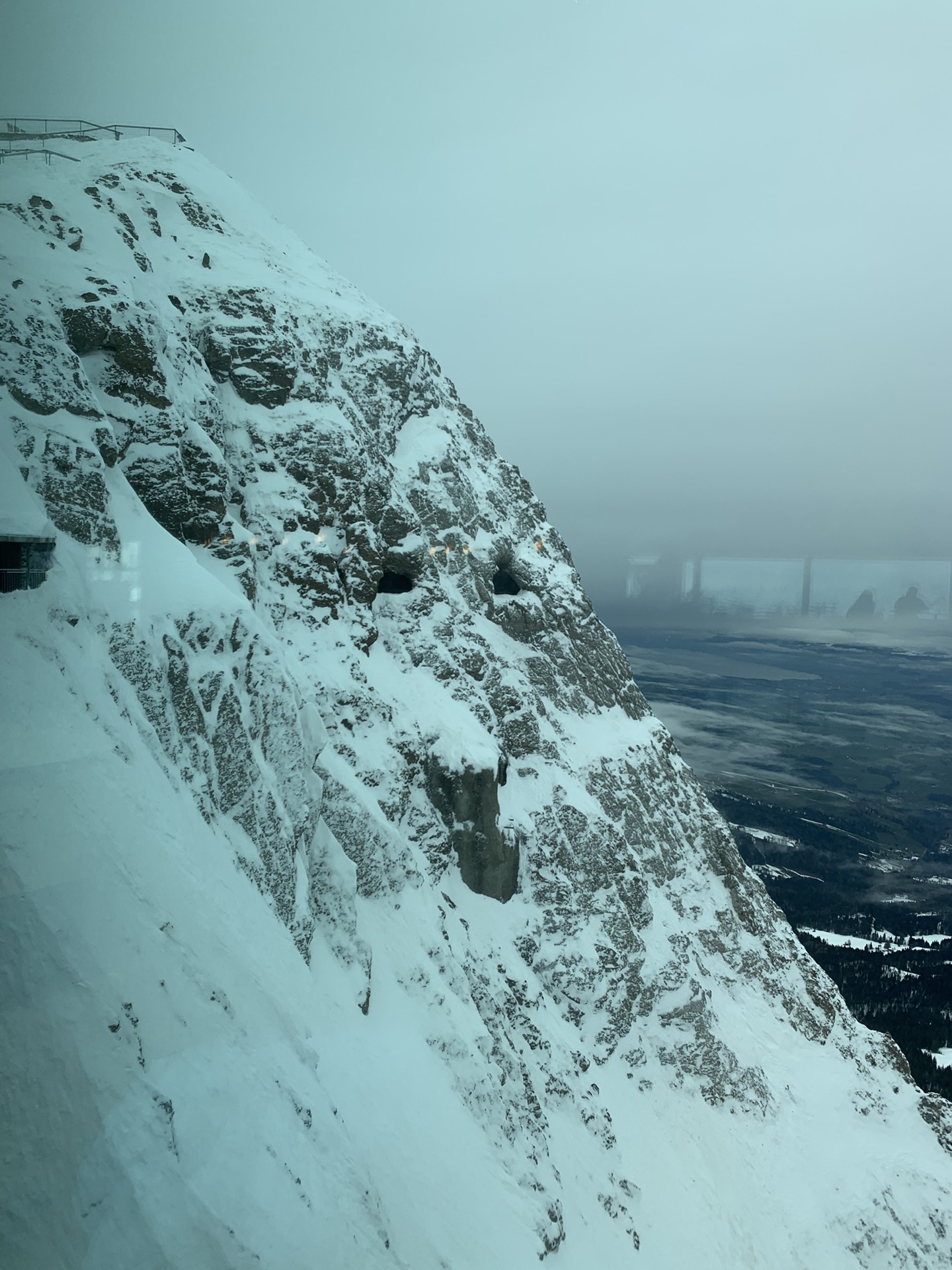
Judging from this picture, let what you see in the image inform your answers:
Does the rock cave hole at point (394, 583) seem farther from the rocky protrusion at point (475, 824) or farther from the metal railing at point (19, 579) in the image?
the metal railing at point (19, 579)

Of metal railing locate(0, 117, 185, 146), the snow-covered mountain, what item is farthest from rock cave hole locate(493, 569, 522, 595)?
metal railing locate(0, 117, 185, 146)

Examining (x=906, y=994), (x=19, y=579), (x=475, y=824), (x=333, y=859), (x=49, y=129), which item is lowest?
(x=906, y=994)

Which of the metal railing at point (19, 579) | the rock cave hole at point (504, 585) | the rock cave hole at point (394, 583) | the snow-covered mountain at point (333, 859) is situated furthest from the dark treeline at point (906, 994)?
the metal railing at point (19, 579)

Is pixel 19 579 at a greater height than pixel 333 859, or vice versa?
pixel 19 579

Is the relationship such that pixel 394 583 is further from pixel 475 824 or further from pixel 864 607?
pixel 864 607

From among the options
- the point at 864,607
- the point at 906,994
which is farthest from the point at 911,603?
the point at 906,994
